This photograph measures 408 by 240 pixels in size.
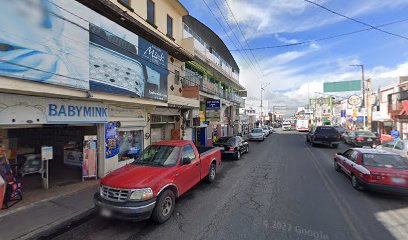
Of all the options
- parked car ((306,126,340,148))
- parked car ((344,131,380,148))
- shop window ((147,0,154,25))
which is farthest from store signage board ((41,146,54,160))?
parked car ((344,131,380,148))

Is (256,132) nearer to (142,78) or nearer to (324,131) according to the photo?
(324,131)

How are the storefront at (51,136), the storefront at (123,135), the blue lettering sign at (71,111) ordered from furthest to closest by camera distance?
the storefront at (123,135), the blue lettering sign at (71,111), the storefront at (51,136)

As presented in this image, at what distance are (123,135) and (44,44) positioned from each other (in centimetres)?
529

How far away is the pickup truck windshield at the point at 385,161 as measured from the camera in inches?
261

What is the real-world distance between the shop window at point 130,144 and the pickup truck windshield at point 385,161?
9802 millimetres

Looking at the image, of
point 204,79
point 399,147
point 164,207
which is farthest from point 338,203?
point 204,79

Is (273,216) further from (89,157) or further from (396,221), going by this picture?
(89,157)

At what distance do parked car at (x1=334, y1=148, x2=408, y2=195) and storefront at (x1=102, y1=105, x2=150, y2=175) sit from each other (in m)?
9.51

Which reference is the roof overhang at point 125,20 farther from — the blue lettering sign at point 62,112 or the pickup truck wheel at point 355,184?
the pickup truck wheel at point 355,184

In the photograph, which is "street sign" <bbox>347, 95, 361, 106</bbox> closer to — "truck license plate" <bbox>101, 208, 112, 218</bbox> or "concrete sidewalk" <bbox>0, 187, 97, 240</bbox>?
"concrete sidewalk" <bbox>0, 187, 97, 240</bbox>

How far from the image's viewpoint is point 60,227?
4656mm

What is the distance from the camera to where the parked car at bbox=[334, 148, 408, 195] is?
5957 millimetres

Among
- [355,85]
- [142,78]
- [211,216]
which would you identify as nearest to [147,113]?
[142,78]

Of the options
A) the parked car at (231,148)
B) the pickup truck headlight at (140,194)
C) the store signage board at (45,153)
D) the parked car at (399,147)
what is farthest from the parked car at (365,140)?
the store signage board at (45,153)
